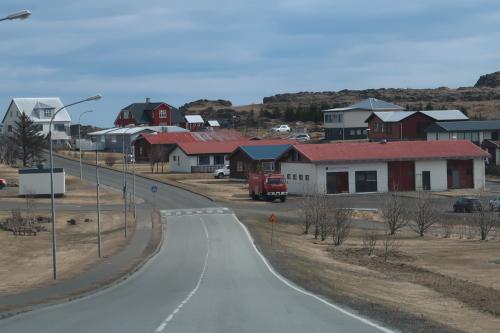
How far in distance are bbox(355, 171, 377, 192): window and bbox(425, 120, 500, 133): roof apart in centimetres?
2538

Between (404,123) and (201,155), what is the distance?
29.4m

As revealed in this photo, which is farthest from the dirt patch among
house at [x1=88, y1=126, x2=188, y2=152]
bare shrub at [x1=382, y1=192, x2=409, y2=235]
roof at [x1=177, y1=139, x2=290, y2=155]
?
house at [x1=88, y1=126, x2=188, y2=152]

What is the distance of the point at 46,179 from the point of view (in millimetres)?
74625

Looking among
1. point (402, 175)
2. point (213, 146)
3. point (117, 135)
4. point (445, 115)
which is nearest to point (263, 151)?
point (213, 146)

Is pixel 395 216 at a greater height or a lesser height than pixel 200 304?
greater

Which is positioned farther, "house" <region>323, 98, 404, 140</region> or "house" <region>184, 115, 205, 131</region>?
"house" <region>184, 115, 205, 131</region>

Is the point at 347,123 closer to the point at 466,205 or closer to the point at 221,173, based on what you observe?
the point at 221,173

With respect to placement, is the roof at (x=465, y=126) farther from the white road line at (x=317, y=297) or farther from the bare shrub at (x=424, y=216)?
the white road line at (x=317, y=297)

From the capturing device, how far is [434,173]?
255 feet

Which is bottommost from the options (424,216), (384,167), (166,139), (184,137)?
(424,216)

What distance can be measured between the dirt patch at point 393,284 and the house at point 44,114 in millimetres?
86020

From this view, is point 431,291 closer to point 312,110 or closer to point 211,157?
point 211,157

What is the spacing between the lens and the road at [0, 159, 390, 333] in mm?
16062

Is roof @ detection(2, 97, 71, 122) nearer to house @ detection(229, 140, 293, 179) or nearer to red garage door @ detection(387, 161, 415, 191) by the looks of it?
house @ detection(229, 140, 293, 179)
